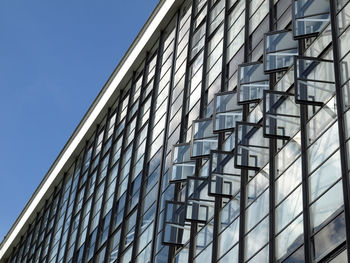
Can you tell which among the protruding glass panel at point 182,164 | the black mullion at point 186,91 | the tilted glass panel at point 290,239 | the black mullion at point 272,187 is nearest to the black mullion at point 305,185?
the tilted glass panel at point 290,239

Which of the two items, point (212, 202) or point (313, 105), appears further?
point (212, 202)

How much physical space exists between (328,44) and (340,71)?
192 centimetres

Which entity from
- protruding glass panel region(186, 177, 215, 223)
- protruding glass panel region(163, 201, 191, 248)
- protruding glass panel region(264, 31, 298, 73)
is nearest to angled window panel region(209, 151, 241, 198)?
protruding glass panel region(186, 177, 215, 223)

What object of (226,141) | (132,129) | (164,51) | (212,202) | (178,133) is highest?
(164,51)

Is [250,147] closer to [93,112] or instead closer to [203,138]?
[203,138]

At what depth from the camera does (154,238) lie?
3438 cm

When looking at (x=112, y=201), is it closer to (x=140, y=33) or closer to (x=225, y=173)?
(x=140, y=33)

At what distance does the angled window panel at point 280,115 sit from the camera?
978 inches

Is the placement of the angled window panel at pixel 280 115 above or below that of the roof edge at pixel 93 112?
below

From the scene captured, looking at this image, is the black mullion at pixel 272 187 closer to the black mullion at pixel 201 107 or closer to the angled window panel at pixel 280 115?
the angled window panel at pixel 280 115

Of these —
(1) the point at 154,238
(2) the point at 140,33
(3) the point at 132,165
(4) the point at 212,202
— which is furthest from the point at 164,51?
(4) the point at 212,202

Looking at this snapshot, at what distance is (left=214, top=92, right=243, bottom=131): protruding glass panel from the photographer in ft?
96.6

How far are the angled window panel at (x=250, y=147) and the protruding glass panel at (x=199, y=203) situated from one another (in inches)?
119

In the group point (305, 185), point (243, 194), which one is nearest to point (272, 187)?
point (243, 194)
